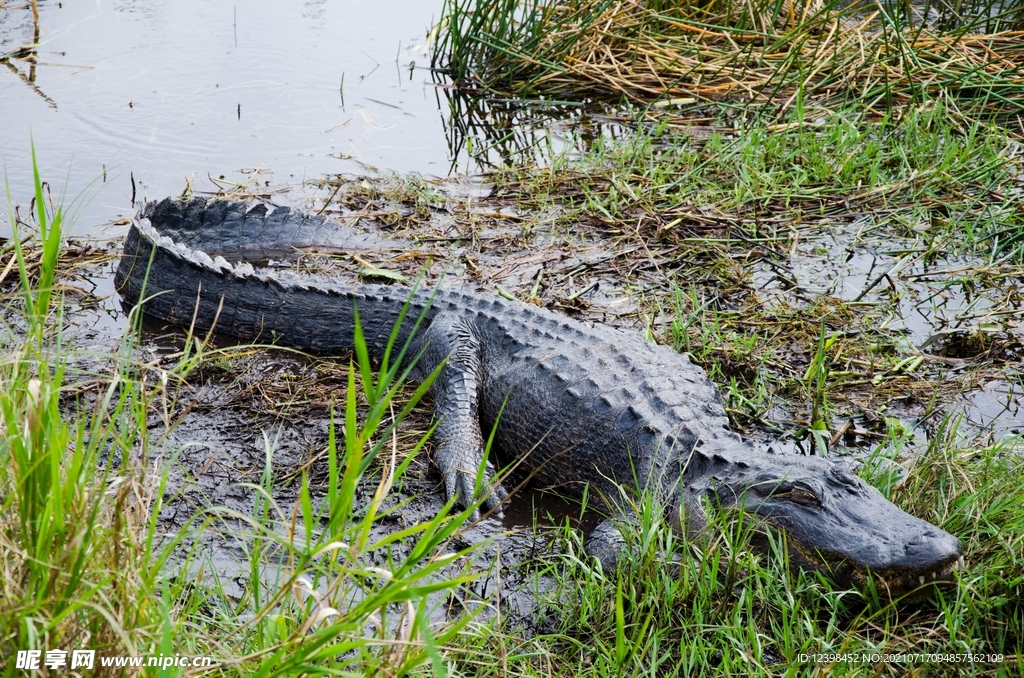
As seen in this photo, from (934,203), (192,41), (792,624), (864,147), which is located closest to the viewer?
(792,624)

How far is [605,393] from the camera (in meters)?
3.44

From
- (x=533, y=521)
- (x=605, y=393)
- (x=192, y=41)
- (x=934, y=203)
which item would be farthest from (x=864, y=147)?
(x=192, y=41)

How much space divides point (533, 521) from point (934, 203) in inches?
144

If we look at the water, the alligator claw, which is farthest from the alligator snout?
the water

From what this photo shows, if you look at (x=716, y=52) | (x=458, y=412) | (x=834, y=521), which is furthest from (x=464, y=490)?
(x=716, y=52)

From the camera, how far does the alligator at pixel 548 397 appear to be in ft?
8.73

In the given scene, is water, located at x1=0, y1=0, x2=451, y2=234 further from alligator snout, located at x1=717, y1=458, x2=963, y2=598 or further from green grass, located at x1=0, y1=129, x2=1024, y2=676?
alligator snout, located at x1=717, y1=458, x2=963, y2=598

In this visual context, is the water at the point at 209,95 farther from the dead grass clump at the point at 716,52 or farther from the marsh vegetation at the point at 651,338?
the dead grass clump at the point at 716,52

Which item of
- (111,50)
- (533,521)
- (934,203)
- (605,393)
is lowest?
(533,521)

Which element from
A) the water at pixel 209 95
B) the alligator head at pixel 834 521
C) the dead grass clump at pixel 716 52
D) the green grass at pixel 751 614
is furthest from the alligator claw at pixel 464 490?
the dead grass clump at pixel 716 52

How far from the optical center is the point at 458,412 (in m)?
3.79

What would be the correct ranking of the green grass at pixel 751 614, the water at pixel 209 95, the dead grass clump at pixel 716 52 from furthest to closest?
the dead grass clump at pixel 716 52 < the water at pixel 209 95 < the green grass at pixel 751 614

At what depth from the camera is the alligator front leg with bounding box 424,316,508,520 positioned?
3.44 m

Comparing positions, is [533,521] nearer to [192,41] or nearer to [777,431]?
[777,431]
